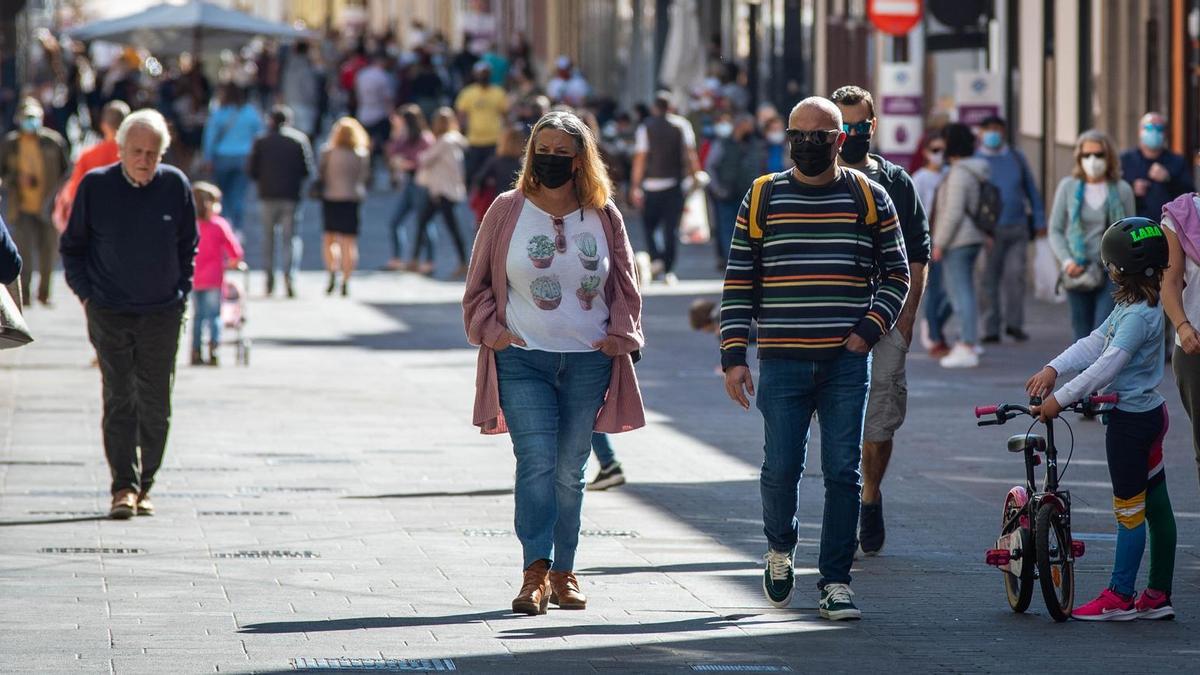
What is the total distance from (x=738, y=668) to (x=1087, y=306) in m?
8.06

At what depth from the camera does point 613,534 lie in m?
10.4

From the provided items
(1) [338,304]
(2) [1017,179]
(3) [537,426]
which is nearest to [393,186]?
(1) [338,304]

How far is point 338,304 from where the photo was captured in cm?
2347

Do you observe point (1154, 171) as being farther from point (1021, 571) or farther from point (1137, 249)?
point (1021, 571)

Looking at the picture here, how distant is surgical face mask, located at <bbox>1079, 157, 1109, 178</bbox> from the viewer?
47.0 ft

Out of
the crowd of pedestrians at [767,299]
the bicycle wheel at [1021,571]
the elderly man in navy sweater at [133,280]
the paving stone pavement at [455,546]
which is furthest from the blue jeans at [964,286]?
the bicycle wheel at [1021,571]

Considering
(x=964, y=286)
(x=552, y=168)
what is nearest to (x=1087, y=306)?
(x=964, y=286)

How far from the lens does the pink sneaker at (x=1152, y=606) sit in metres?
8.35

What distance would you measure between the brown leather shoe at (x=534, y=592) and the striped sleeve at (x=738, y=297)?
34.7 inches

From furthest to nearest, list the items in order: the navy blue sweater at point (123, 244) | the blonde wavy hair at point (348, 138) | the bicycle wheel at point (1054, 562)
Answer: the blonde wavy hair at point (348, 138) < the navy blue sweater at point (123, 244) < the bicycle wheel at point (1054, 562)

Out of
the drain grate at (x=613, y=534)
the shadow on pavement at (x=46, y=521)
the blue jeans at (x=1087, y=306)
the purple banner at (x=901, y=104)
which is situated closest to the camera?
the drain grate at (x=613, y=534)

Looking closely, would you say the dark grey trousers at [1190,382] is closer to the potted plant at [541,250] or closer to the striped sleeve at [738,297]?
the striped sleeve at [738,297]

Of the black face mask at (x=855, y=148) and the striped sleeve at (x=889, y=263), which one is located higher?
the black face mask at (x=855, y=148)

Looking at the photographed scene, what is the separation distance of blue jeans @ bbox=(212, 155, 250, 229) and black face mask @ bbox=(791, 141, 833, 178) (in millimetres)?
20561
